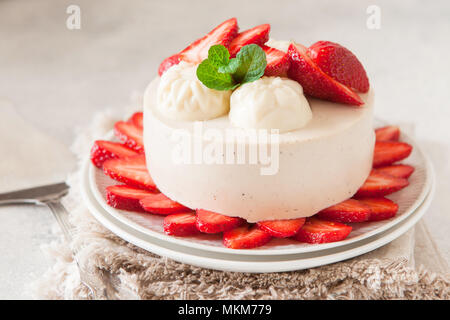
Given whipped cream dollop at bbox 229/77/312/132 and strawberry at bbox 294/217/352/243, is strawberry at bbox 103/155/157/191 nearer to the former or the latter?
whipped cream dollop at bbox 229/77/312/132

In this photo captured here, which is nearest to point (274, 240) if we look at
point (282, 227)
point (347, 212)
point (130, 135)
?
point (282, 227)

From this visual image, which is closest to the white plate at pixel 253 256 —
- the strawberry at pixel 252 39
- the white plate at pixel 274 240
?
the white plate at pixel 274 240

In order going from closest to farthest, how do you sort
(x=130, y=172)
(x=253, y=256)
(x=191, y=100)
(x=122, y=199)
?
1. (x=253, y=256)
2. (x=191, y=100)
3. (x=122, y=199)
4. (x=130, y=172)

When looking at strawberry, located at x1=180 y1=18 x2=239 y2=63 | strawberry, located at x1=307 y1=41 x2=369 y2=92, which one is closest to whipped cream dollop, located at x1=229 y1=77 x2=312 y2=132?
strawberry, located at x1=307 y1=41 x2=369 y2=92

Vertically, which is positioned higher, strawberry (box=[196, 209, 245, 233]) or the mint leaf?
the mint leaf

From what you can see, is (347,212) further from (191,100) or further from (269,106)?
(191,100)

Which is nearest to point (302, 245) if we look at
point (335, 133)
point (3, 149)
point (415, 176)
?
point (335, 133)

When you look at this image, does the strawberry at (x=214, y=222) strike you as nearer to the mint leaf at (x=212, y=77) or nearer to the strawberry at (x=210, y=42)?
the mint leaf at (x=212, y=77)
